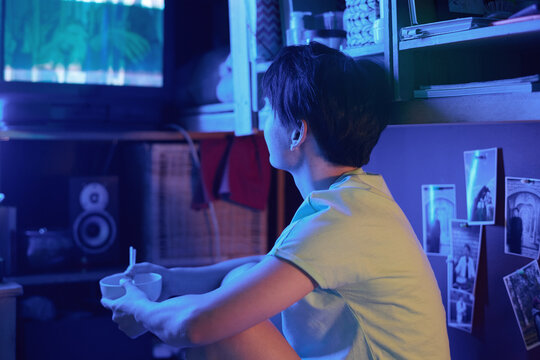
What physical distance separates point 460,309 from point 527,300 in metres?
0.20

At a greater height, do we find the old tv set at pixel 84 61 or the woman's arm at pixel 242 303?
the old tv set at pixel 84 61

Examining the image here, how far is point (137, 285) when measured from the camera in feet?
4.36

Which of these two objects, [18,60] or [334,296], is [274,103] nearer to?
[334,296]

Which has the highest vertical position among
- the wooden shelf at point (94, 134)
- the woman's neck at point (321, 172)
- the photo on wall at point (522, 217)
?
the wooden shelf at point (94, 134)

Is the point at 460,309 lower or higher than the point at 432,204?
lower

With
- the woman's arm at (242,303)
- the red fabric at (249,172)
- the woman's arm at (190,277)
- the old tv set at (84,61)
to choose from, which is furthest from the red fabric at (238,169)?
the woman's arm at (242,303)

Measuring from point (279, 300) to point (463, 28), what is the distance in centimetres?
60

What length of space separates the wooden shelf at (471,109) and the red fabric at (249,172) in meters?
0.98

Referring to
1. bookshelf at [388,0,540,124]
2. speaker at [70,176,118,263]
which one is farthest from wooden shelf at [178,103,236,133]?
bookshelf at [388,0,540,124]

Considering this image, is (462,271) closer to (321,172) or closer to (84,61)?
(321,172)

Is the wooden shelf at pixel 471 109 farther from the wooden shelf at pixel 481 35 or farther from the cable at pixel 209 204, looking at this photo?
the cable at pixel 209 204

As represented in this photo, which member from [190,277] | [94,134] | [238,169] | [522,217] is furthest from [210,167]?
[522,217]

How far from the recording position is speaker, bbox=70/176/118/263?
2.14 meters

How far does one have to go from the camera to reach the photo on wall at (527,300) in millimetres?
1302
